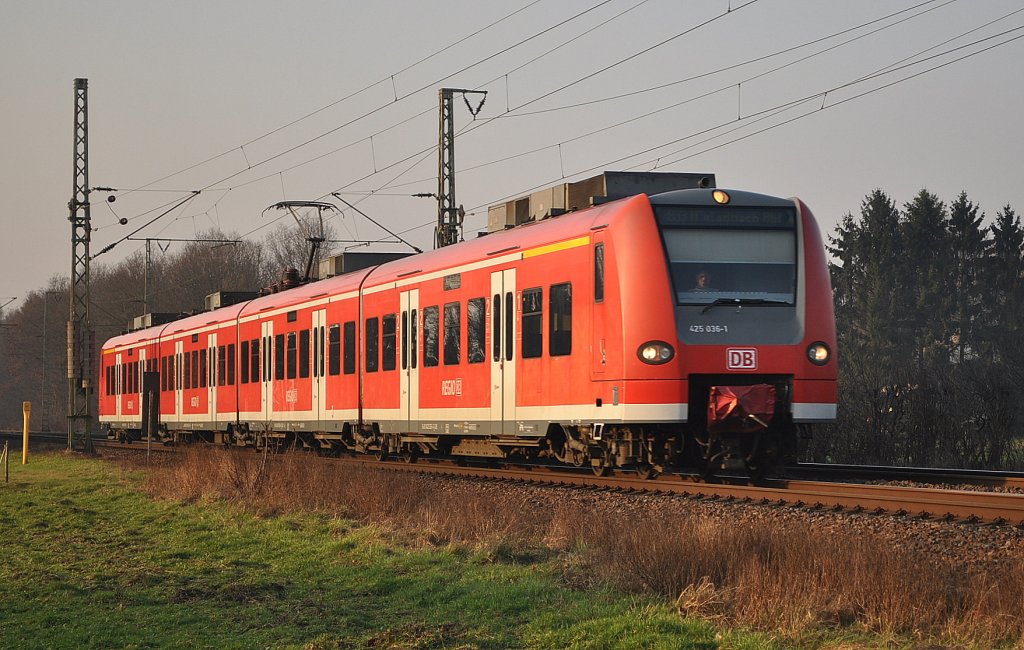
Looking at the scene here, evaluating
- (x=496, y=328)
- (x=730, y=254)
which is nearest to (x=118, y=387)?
(x=496, y=328)

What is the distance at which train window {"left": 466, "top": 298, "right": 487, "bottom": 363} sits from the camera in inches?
731

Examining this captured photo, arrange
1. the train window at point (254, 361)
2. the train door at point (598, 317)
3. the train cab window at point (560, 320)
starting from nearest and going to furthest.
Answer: the train door at point (598, 317) → the train cab window at point (560, 320) → the train window at point (254, 361)

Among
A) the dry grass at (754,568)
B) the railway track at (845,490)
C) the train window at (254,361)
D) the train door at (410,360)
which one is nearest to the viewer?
the dry grass at (754,568)

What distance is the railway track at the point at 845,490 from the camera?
484 inches

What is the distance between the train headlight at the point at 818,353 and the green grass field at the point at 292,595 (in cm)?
542

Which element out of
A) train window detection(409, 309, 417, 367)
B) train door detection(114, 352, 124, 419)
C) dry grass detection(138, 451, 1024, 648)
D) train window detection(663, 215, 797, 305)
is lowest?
dry grass detection(138, 451, 1024, 648)

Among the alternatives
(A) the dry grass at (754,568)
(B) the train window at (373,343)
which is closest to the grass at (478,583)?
(A) the dry grass at (754,568)

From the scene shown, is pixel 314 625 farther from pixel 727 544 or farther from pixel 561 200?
pixel 561 200

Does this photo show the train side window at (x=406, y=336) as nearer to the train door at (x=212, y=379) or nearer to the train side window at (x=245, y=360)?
the train side window at (x=245, y=360)

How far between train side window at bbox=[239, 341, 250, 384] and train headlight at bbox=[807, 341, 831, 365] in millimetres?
17322

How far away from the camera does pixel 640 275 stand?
49.0ft

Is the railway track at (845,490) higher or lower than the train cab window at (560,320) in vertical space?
lower

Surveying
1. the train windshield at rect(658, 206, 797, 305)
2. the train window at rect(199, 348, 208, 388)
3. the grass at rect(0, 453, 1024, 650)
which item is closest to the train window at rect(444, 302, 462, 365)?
the grass at rect(0, 453, 1024, 650)

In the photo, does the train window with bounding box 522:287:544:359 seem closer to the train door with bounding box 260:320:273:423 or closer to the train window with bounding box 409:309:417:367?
the train window with bounding box 409:309:417:367
